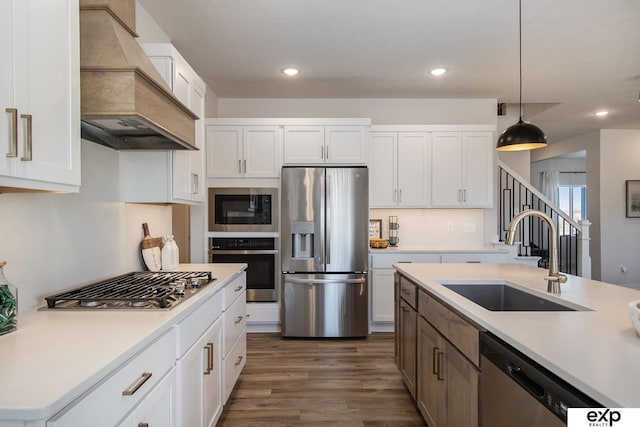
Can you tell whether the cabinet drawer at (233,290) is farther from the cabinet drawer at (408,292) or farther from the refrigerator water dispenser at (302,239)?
the cabinet drawer at (408,292)

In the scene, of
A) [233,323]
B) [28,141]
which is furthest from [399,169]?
[28,141]

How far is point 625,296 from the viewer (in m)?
1.69

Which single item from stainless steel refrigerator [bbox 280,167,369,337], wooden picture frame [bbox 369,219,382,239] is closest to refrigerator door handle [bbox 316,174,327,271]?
stainless steel refrigerator [bbox 280,167,369,337]

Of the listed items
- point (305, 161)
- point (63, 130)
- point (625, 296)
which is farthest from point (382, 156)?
point (63, 130)

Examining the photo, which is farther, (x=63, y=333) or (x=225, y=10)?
(x=225, y=10)

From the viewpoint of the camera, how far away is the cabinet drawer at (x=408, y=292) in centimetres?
230

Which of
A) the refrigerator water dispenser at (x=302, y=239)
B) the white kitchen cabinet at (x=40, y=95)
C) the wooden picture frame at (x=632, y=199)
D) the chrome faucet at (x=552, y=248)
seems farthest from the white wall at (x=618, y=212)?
the white kitchen cabinet at (x=40, y=95)

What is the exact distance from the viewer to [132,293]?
5.55ft

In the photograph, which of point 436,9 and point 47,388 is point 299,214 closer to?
point 436,9

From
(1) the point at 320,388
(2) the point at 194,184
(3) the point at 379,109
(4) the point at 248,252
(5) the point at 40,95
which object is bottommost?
(1) the point at 320,388

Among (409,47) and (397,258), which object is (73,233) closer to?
(409,47)

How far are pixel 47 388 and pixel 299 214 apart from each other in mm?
2998

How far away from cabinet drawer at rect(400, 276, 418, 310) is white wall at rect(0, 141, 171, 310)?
1858mm

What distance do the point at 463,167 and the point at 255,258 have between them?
262 centimetres
